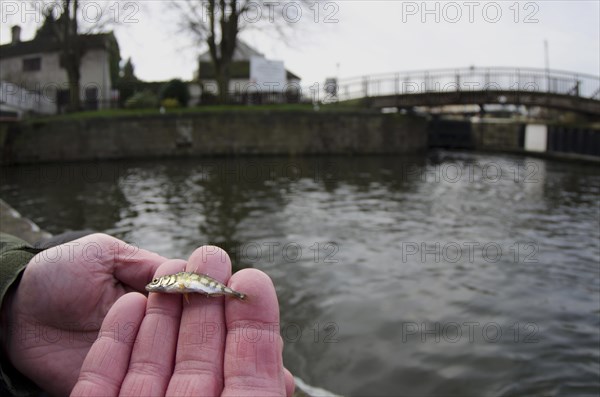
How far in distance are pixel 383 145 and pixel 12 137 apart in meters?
22.0

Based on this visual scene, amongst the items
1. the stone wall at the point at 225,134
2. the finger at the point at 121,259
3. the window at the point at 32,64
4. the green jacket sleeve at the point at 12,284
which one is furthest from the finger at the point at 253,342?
the window at the point at 32,64

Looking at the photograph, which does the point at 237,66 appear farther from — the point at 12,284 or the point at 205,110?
the point at 12,284

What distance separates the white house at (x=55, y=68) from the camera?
43812 millimetres

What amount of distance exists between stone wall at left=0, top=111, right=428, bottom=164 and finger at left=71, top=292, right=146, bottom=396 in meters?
29.6

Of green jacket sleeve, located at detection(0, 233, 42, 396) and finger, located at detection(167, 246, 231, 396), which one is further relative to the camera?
green jacket sleeve, located at detection(0, 233, 42, 396)

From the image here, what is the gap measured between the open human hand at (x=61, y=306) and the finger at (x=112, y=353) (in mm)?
603

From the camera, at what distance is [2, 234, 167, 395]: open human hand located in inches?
111

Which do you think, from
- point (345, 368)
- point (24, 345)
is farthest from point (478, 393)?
point (24, 345)

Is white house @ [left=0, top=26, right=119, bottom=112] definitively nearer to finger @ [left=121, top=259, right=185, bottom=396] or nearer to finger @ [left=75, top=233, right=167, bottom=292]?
finger @ [left=75, top=233, right=167, bottom=292]

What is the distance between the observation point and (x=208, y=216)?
41.2 ft

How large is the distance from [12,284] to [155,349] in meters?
1.14

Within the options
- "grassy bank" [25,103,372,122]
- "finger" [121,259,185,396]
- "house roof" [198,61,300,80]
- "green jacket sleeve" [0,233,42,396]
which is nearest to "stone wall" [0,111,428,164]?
"grassy bank" [25,103,372,122]

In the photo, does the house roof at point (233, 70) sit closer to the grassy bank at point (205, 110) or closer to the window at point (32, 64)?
the grassy bank at point (205, 110)

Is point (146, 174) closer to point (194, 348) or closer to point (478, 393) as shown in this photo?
point (478, 393)
